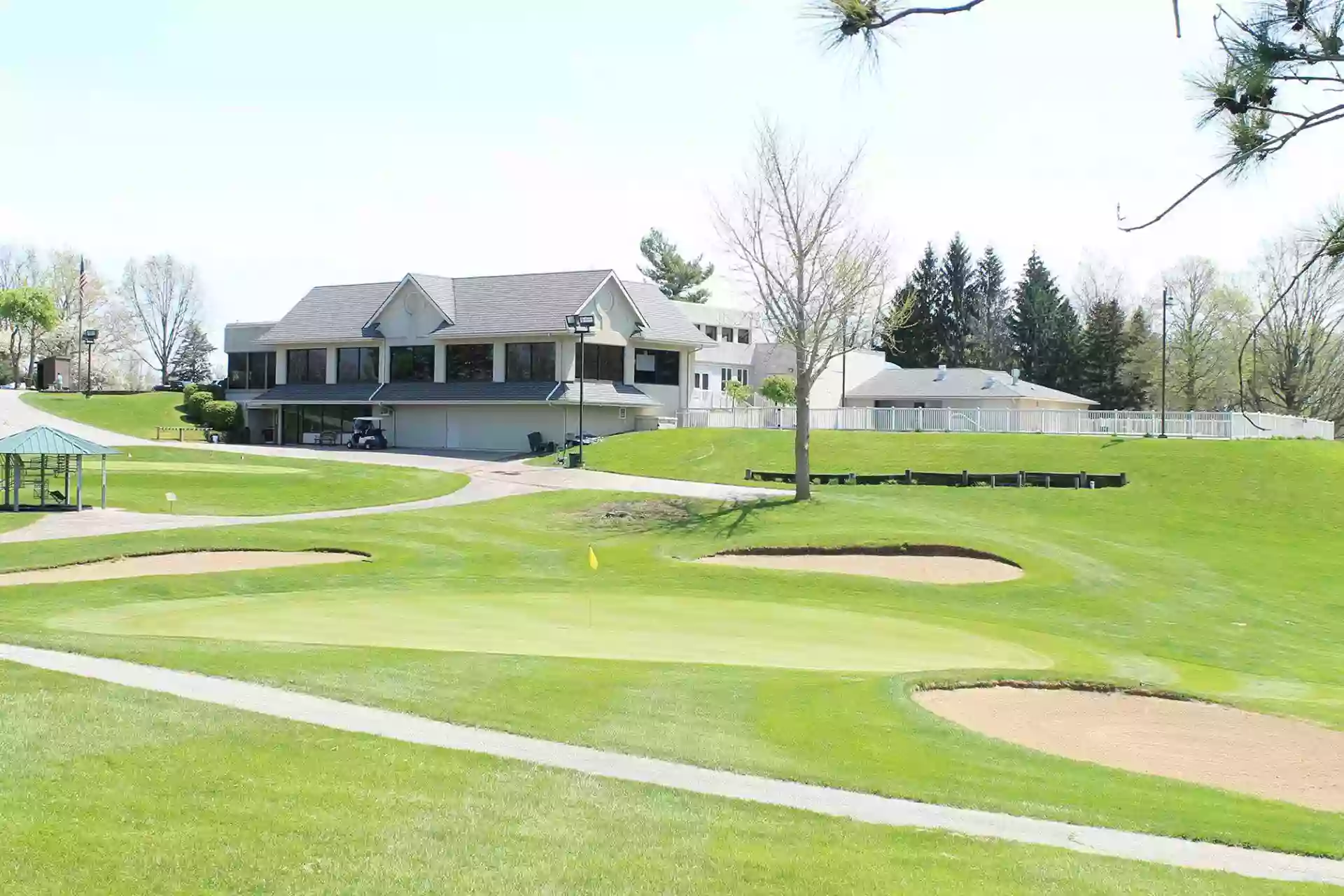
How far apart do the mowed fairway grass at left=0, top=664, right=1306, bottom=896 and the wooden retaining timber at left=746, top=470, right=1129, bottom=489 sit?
37937 mm

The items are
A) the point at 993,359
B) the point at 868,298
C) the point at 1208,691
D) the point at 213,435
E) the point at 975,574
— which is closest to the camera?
the point at 1208,691

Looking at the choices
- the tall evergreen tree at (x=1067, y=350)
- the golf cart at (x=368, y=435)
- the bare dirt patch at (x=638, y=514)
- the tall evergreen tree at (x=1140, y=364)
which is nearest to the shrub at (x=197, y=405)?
the golf cart at (x=368, y=435)

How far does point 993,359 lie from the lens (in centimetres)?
11006

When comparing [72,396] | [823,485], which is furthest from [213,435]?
[823,485]

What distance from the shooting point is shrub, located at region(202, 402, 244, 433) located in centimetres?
7225

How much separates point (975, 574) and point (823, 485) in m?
17.6

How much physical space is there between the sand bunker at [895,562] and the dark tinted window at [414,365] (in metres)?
37.0

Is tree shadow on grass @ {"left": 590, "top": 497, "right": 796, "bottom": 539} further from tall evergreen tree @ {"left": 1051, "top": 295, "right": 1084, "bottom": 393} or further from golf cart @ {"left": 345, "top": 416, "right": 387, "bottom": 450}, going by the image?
tall evergreen tree @ {"left": 1051, "top": 295, "right": 1084, "bottom": 393}

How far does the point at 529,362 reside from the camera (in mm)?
64188

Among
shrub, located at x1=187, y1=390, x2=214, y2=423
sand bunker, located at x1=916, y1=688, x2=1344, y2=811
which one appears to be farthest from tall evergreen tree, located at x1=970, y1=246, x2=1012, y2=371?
sand bunker, located at x1=916, y1=688, x2=1344, y2=811

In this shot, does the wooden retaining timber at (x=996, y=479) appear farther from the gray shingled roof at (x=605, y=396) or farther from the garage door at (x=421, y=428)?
the garage door at (x=421, y=428)

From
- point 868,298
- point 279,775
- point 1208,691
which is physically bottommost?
point 1208,691

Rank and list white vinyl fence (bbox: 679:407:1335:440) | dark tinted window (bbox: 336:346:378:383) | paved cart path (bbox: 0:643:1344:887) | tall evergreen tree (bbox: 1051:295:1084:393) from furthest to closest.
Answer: tall evergreen tree (bbox: 1051:295:1084:393), dark tinted window (bbox: 336:346:378:383), white vinyl fence (bbox: 679:407:1335:440), paved cart path (bbox: 0:643:1344:887)

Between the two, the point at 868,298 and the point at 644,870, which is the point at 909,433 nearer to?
the point at 868,298
